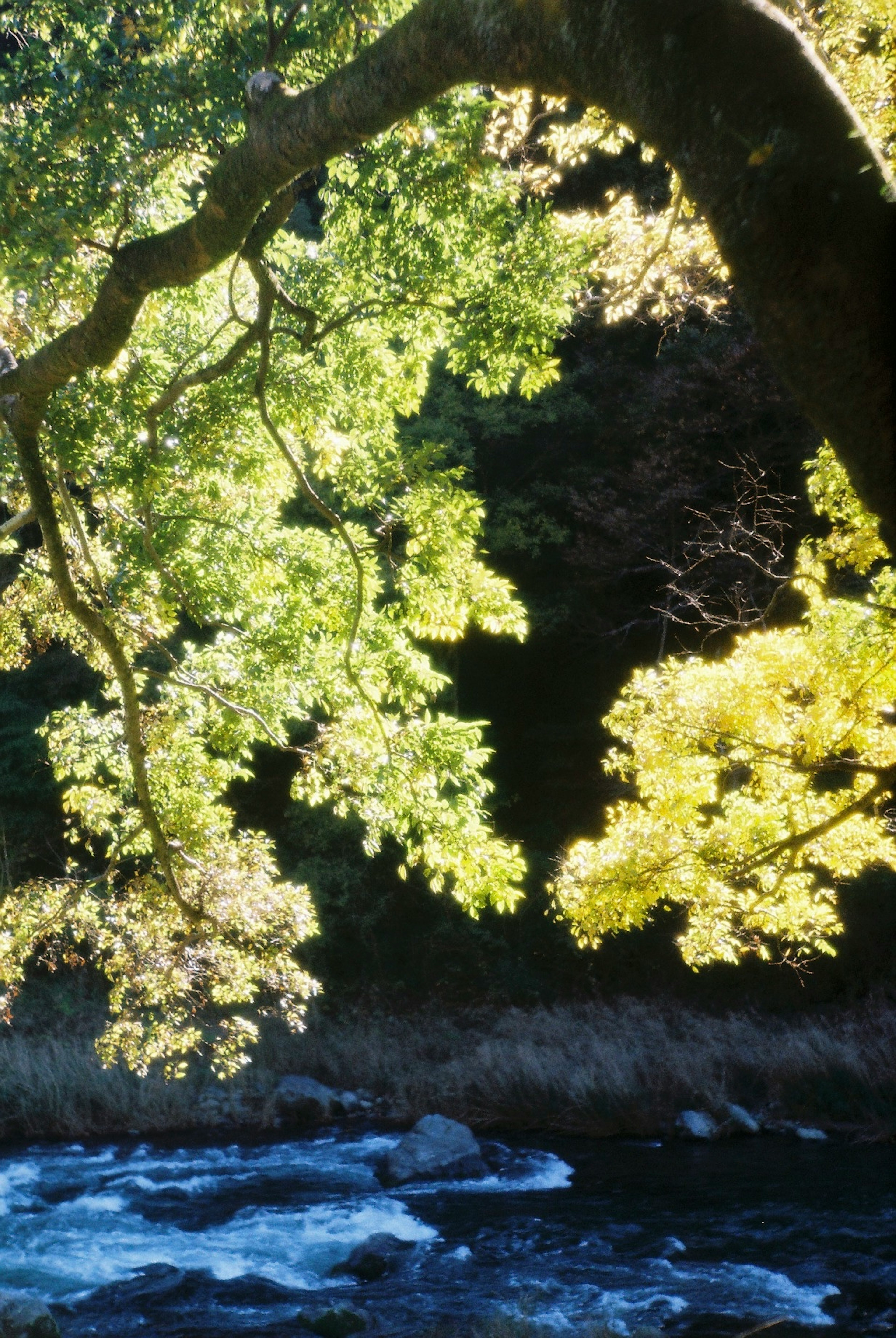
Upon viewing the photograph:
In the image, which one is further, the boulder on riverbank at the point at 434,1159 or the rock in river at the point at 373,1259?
the boulder on riverbank at the point at 434,1159

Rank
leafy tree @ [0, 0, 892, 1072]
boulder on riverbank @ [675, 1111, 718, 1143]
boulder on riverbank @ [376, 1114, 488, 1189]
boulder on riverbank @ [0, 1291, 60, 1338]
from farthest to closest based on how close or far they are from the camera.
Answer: boulder on riverbank @ [675, 1111, 718, 1143] < boulder on riverbank @ [376, 1114, 488, 1189] < boulder on riverbank @ [0, 1291, 60, 1338] < leafy tree @ [0, 0, 892, 1072]

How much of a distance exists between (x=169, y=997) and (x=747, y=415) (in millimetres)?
10922

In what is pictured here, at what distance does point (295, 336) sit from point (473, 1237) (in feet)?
25.1

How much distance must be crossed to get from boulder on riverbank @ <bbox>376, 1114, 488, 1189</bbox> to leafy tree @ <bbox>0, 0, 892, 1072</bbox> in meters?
3.59

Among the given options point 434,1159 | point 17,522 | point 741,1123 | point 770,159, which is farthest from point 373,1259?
point 770,159

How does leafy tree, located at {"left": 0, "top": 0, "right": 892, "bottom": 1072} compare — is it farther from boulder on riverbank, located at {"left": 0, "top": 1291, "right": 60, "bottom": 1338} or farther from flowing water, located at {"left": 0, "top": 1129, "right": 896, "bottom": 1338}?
flowing water, located at {"left": 0, "top": 1129, "right": 896, "bottom": 1338}

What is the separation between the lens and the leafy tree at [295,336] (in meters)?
1.38

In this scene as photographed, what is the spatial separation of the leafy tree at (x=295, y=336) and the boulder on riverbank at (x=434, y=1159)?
3593mm

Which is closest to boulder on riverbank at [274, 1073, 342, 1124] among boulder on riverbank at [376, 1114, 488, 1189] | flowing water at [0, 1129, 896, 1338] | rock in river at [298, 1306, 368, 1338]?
flowing water at [0, 1129, 896, 1338]

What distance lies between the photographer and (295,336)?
18.0ft

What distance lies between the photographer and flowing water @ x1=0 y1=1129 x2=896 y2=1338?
7.16 metres

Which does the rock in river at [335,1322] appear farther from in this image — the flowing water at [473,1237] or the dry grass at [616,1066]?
the dry grass at [616,1066]

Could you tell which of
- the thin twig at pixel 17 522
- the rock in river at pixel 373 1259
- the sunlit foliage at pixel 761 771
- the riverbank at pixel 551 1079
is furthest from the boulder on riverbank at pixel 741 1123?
the thin twig at pixel 17 522

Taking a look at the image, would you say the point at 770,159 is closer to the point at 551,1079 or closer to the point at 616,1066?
the point at 616,1066
